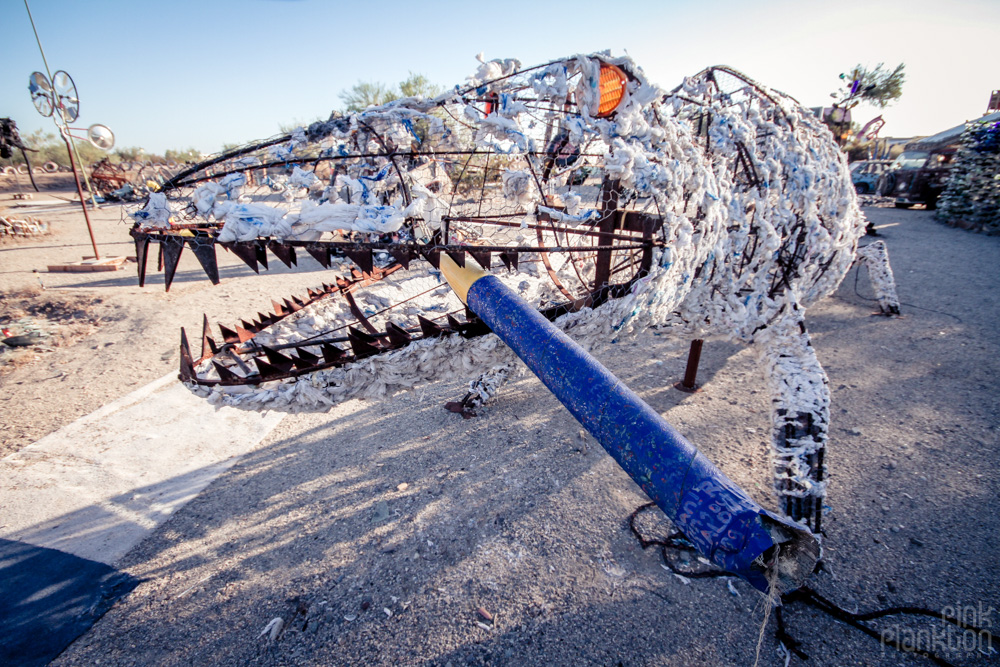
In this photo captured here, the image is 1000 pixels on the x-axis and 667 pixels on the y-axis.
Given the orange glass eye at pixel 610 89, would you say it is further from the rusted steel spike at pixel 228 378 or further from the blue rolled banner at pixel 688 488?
the rusted steel spike at pixel 228 378

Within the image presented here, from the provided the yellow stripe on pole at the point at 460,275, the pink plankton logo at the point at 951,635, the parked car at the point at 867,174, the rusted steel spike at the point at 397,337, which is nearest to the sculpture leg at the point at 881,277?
the pink plankton logo at the point at 951,635

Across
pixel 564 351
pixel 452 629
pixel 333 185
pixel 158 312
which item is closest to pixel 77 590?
pixel 452 629

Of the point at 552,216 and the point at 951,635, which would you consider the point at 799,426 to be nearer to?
the point at 951,635

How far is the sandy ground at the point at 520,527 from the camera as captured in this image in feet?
6.14

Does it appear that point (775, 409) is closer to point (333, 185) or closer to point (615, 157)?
point (615, 157)

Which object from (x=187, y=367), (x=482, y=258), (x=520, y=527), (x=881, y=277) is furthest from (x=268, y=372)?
(x=881, y=277)

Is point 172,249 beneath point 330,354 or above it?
above

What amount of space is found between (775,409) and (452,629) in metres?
2.16

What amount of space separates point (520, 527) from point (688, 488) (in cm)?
157

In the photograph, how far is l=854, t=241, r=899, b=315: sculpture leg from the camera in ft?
17.4

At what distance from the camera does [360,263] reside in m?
1.95

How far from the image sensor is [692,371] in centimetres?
378

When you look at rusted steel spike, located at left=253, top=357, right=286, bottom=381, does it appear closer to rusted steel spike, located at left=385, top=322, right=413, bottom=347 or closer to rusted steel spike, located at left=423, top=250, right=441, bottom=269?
rusted steel spike, located at left=385, top=322, right=413, bottom=347

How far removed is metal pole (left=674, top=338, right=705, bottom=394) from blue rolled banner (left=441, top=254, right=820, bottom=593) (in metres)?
2.68
